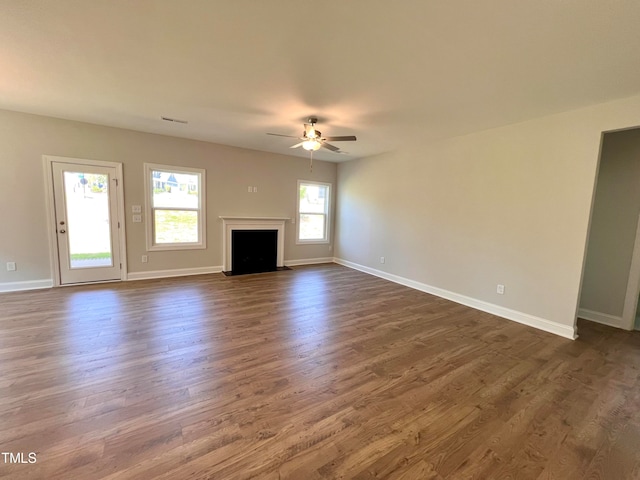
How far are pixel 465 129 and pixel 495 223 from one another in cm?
143

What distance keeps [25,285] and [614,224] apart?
853cm

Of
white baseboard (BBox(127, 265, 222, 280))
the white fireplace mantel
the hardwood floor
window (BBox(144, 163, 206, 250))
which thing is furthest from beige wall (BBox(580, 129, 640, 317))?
window (BBox(144, 163, 206, 250))

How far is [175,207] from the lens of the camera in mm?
5137

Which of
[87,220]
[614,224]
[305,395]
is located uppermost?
[614,224]

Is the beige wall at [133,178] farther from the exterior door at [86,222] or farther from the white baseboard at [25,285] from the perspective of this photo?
the exterior door at [86,222]

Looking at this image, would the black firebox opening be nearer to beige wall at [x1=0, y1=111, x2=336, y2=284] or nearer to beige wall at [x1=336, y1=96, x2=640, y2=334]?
beige wall at [x1=0, y1=111, x2=336, y2=284]

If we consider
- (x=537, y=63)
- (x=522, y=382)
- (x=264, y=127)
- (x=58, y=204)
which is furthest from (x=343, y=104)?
(x=58, y=204)

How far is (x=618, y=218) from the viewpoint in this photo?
3.52 metres

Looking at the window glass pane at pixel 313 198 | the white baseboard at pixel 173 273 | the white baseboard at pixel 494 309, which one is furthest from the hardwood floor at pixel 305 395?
the window glass pane at pixel 313 198

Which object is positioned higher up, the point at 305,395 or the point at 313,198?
the point at 313,198

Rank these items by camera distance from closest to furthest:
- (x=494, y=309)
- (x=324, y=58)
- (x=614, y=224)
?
(x=324, y=58) < (x=614, y=224) < (x=494, y=309)

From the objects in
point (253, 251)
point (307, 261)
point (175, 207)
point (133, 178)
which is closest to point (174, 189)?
point (175, 207)

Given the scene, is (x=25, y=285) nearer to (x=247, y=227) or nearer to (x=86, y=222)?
(x=86, y=222)

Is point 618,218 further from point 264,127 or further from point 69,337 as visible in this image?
point 69,337
